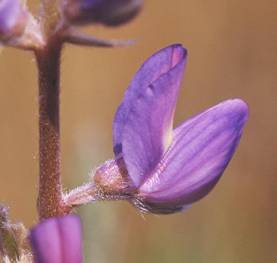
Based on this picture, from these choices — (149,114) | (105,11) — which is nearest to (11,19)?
(105,11)

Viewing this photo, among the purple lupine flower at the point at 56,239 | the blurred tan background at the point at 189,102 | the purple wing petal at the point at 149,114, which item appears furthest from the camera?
the blurred tan background at the point at 189,102

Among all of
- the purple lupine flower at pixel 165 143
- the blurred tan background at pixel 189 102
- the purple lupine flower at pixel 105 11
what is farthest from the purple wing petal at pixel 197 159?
the blurred tan background at pixel 189 102

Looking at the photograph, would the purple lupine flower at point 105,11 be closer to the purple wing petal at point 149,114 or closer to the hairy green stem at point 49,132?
the hairy green stem at point 49,132

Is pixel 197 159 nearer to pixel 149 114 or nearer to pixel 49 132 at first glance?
pixel 149 114

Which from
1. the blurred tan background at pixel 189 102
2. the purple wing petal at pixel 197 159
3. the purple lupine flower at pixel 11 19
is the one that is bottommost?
Result: the blurred tan background at pixel 189 102

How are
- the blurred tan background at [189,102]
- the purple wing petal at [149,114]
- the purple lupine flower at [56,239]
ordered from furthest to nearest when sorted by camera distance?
the blurred tan background at [189,102] → the purple wing petal at [149,114] → the purple lupine flower at [56,239]

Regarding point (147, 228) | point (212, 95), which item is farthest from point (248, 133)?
point (147, 228)

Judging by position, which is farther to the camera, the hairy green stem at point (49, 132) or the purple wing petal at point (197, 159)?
the purple wing petal at point (197, 159)

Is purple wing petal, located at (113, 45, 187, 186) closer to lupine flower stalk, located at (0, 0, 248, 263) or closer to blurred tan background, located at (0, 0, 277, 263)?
lupine flower stalk, located at (0, 0, 248, 263)

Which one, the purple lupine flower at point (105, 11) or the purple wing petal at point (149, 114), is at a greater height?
the purple lupine flower at point (105, 11)
